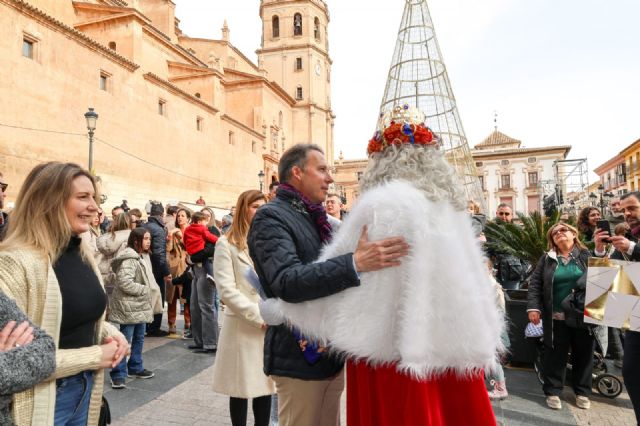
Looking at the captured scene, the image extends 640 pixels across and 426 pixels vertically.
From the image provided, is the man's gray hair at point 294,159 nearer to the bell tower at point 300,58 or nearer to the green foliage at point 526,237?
the green foliage at point 526,237

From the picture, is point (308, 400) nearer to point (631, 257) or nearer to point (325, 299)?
point (325, 299)

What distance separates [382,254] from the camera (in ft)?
5.46

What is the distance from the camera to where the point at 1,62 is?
17.1 metres

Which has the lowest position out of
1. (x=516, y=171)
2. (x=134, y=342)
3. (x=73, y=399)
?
(x=134, y=342)

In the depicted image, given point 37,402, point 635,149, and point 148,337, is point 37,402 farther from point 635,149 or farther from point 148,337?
point 635,149

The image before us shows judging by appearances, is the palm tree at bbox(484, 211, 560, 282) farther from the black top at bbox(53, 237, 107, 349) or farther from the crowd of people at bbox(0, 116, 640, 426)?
the black top at bbox(53, 237, 107, 349)

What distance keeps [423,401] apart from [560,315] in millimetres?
3743

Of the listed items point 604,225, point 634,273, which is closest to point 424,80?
point 604,225

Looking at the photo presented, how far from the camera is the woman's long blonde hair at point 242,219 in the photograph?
145 inches

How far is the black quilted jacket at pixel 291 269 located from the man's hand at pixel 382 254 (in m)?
0.05

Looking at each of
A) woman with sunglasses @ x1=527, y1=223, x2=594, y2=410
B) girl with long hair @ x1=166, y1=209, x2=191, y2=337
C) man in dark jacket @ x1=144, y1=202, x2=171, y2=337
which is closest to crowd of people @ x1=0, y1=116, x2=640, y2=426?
woman with sunglasses @ x1=527, y1=223, x2=594, y2=410

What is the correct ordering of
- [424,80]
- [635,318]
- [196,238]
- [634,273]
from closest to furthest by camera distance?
[635,318] < [634,273] < [196,238] < [424,80]

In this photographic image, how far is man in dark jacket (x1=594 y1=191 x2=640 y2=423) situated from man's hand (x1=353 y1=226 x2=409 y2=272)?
2.65 m

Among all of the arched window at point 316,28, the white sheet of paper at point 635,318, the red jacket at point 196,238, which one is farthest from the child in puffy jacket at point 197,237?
the arched window at point 316,28
